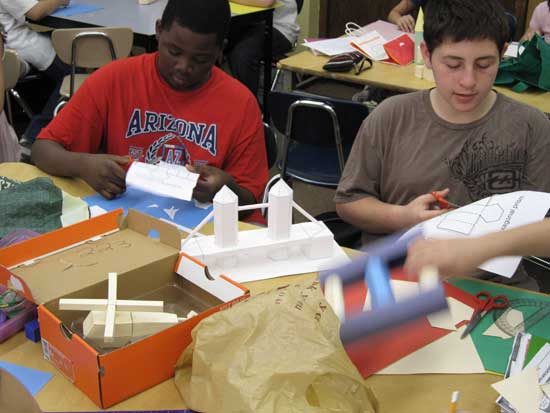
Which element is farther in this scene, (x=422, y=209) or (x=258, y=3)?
(x=258, y=3)

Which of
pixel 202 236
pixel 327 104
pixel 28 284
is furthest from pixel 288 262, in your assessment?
pixel 327 104

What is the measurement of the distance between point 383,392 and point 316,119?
177 cm

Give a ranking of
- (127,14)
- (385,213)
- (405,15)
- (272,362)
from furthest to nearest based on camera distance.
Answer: (127,14) < (405,15) < (385,213) < (272,362)

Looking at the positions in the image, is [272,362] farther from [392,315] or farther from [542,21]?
[542,21]

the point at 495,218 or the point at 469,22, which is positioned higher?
the point at 469,22

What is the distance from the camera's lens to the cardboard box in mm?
1068

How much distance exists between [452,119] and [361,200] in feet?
1.03

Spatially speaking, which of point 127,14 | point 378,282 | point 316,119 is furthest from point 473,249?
point 127,14

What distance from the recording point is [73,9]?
14.3 ft

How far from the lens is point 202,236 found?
148cm

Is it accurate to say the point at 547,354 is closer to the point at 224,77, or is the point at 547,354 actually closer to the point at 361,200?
the point at 361,200

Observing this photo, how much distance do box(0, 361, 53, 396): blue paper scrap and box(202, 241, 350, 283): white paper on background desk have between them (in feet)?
1.34

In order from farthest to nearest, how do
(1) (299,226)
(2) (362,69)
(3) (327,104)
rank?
(2) (362,69) → (3) (327,104) → (1) (299,226)

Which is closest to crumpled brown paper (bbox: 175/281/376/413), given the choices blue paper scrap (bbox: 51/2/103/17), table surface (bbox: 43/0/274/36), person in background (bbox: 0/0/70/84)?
table surface (bbox: 43/0/274/36)
